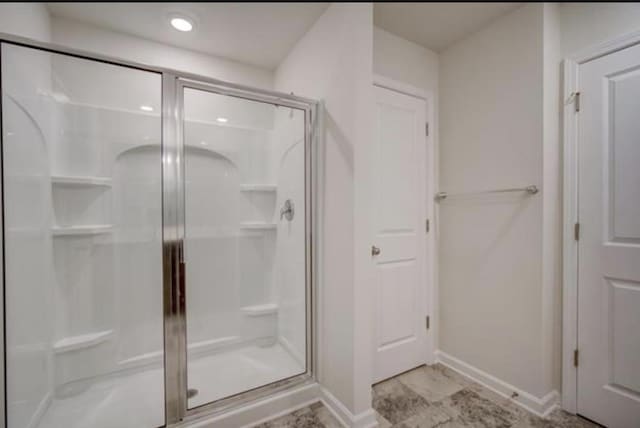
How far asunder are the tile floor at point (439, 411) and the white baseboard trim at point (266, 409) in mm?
36

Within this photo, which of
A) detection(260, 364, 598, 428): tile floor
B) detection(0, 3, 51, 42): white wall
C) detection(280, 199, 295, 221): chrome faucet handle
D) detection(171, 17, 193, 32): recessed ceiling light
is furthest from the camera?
detection(280, 199, 295, 221): chrome faucet handle

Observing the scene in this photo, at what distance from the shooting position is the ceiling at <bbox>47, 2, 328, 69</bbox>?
5.39 ft

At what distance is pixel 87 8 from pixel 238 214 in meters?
1.57

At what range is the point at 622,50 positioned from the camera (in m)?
1.38

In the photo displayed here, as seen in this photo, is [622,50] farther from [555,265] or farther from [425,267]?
[425,267]

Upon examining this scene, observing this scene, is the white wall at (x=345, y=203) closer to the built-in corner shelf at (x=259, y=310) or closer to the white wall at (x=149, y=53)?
the built-in corner shelf at (x=259, y=310)

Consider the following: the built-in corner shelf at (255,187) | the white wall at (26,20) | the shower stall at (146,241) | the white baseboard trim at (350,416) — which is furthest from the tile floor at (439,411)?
the white wall at (26,20)

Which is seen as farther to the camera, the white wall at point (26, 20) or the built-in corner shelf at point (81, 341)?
the built-in corner shelf at point (81, 341)

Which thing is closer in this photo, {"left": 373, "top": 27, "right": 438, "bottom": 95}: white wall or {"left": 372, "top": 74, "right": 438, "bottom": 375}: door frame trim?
{"left": 373, "top": 27, "right": 438, "bottom": 95}: white wall

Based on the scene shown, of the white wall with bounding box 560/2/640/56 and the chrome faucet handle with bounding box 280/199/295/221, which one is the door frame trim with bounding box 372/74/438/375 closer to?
the white wall with bounding box 560/2/640/56

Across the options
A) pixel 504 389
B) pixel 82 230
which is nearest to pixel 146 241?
pixel 82 230

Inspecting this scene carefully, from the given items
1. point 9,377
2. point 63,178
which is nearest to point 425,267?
point 9,377

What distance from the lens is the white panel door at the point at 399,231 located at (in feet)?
6.07

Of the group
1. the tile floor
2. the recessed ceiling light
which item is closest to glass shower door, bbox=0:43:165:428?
the recessed ceiling light
